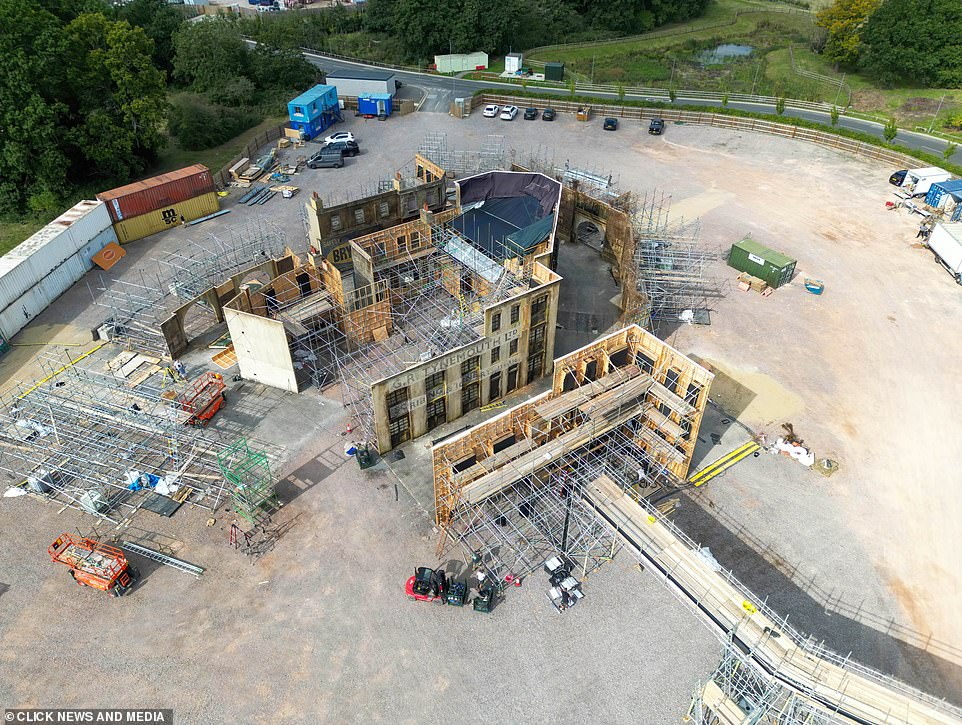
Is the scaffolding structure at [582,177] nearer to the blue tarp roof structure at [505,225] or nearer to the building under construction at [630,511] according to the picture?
the blue tarp roof structure at [505,225]

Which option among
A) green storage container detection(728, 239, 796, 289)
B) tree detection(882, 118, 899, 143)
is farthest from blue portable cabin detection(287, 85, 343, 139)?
tree detection(882, 118, 899, 143)

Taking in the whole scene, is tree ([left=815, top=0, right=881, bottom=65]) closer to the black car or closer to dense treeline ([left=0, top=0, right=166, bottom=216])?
the black car

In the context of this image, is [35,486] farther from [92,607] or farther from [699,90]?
[699,90]

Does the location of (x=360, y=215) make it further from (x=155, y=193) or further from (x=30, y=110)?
(x=30, y=110)

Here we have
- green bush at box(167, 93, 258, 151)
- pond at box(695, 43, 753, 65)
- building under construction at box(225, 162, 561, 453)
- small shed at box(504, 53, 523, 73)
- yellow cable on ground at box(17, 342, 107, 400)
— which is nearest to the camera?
building under construction at box(225, 162, 561, 453)

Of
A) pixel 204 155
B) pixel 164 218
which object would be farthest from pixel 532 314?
pixel 204 155

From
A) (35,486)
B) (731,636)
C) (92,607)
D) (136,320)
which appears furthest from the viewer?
(136,320)

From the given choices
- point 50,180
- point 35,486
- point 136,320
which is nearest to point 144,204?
point 50,180
